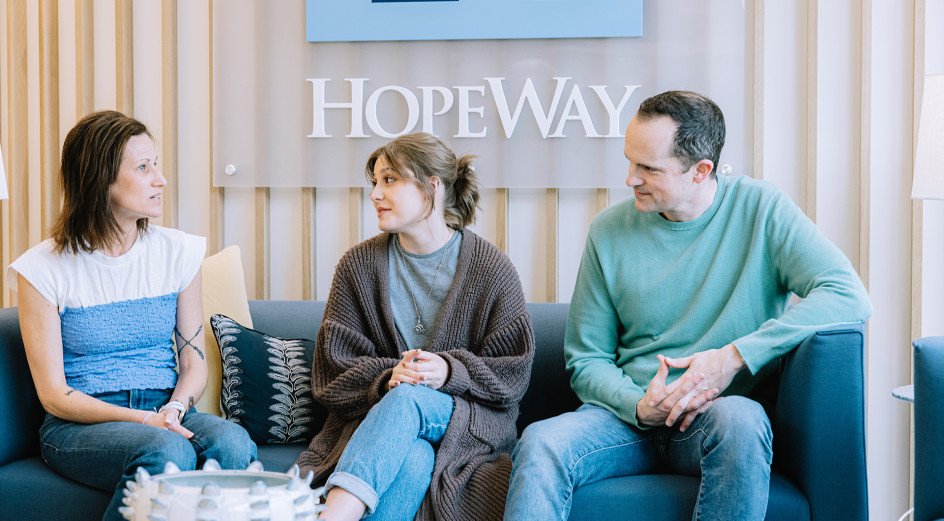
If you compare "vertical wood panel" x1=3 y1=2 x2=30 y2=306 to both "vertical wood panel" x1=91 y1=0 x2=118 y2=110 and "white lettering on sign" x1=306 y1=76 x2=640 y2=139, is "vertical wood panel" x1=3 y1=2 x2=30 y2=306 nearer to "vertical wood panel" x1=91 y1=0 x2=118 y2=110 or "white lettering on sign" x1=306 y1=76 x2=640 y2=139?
"vertical wood panel" x1=91 y1=0 x2=118 y2=110

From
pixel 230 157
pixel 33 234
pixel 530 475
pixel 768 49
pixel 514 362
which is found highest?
pixel 768 49

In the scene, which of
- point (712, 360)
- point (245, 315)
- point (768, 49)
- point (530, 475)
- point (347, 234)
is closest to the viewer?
point (530, 475)

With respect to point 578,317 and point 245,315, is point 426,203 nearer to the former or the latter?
point 578,317

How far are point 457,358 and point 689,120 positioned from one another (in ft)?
2.50

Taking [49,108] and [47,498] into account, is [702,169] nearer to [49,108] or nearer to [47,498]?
[47,498]

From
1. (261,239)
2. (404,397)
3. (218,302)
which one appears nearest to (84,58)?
(261,239)

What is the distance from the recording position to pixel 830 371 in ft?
6.18

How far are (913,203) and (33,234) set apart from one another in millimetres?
2760

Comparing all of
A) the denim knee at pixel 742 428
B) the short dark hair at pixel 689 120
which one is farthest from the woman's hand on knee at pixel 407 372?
the short dark hair at pixel 689 120

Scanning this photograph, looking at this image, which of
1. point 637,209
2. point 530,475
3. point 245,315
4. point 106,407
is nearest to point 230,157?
point 245,315

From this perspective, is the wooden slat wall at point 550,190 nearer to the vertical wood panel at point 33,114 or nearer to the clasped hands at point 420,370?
the vertical wood panel at point 33,114

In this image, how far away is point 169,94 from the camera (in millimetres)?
3039

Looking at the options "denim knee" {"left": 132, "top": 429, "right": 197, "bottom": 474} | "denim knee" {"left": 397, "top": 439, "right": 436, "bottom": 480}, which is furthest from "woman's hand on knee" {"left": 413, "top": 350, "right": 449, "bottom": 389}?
"denim knee" {"left": 132, "top": 429, "right": 197, "bottom": 474}

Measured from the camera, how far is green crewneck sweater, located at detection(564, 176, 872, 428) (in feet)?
6.81
